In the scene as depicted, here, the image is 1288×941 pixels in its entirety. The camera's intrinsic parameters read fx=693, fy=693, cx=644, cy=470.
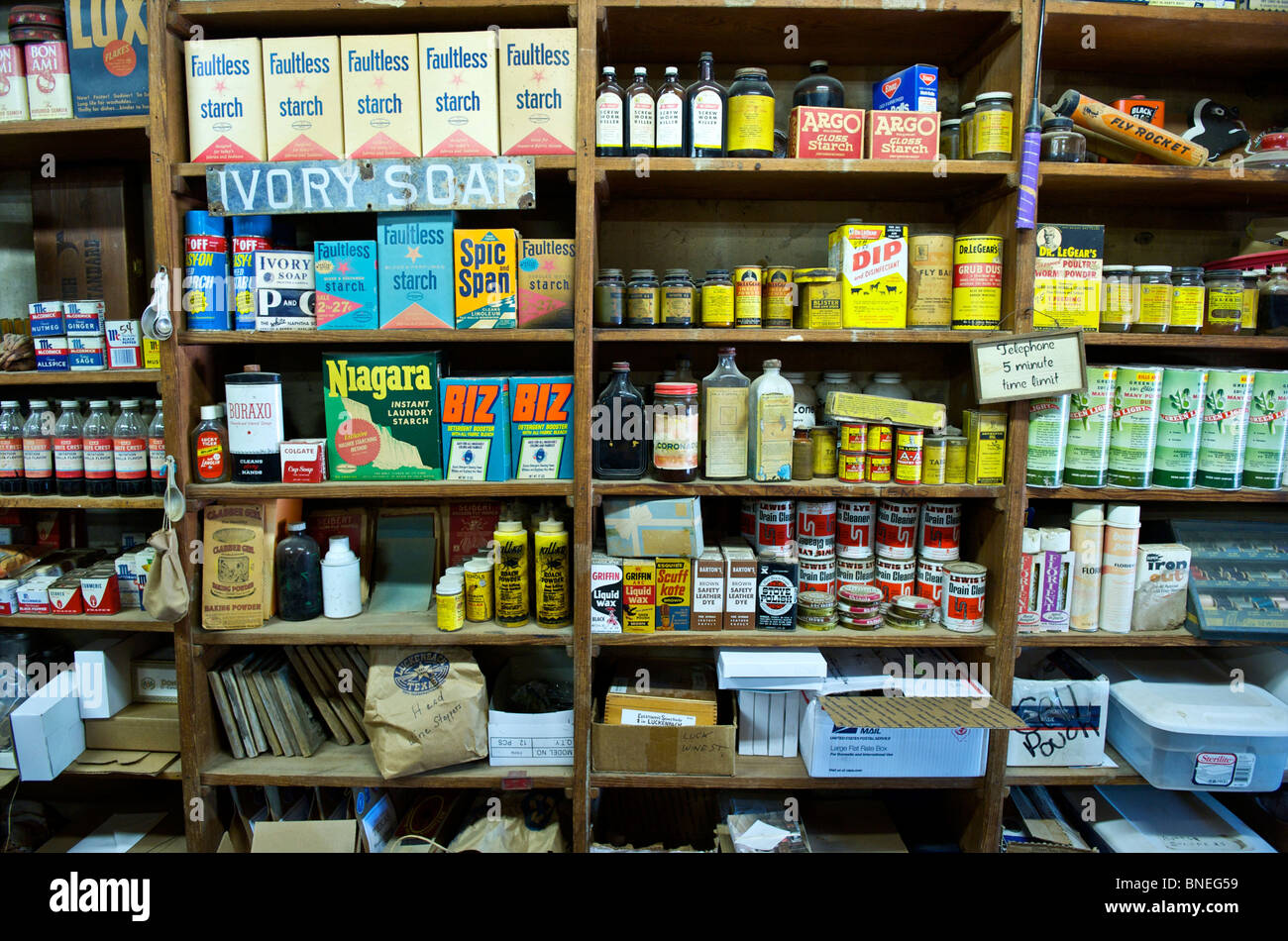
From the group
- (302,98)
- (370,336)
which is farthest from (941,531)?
(302,98)

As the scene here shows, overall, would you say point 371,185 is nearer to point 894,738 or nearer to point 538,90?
point 538,90

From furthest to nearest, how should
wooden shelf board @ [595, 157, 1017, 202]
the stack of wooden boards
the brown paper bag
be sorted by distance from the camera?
the stack of wooden boards
the brown paper bag
wooden shelf board @ [595, 157, 1017, 202]

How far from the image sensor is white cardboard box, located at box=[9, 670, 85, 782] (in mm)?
1860

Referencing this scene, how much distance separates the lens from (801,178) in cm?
187

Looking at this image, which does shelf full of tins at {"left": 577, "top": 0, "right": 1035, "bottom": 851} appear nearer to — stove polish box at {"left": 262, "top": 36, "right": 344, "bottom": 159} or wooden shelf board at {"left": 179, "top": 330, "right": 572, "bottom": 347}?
wooden shelf board at {"left": 179, "top": 330, "right": 572, "bottom": 347}

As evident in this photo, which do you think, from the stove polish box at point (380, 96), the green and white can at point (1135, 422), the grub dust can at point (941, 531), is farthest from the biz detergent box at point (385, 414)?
the green and white can at point (1135, 422)

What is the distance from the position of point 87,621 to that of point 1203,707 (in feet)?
10.2

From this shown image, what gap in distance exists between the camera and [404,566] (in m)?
2.12

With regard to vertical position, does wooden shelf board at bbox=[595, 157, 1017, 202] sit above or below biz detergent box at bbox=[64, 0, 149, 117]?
below

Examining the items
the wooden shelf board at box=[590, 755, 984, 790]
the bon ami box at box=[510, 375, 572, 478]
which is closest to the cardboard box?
the wooden shelf board at box=[590, 755, 984, 790]

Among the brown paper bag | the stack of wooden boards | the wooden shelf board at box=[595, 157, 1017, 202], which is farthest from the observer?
the stack of wooden boards

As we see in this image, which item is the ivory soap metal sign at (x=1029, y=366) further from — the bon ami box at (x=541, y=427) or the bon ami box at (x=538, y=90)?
the bon ami box at (x=538, y=90)

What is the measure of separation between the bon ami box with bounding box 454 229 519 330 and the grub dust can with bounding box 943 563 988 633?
1.40m
